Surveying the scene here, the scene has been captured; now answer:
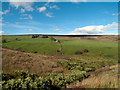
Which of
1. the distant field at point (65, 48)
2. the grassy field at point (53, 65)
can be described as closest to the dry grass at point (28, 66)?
the grassy field at point (53, 65)

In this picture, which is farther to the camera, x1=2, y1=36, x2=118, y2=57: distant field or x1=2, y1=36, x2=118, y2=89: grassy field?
x1=2, y1=36, x2=118, y2=57: distant field

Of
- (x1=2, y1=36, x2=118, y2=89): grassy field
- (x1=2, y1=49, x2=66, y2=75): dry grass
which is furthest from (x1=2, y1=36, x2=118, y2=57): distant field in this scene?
(x1=2, y1=49, x2=66, y2=75): dry grass

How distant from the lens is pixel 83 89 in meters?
5.57

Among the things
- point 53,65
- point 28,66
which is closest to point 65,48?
point 53,65

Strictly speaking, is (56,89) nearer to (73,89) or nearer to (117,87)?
(73,89)

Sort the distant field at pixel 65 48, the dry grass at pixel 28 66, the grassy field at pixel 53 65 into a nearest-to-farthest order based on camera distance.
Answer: the grassy field at pixel 53 65, the dry grass at pixel 28 66, the distant field at pixel 65 48

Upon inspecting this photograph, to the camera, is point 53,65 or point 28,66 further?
point 53,65

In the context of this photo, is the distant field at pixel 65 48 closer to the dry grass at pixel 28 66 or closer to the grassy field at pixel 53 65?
the grassy field at pixel 53 65

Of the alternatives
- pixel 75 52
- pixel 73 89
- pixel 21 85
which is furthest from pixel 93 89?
pixel 75 52

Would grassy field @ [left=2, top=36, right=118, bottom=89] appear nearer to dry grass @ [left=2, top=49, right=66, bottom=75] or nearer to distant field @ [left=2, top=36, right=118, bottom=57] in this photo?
dry grass @ [left=2, top=49, right=66, bottom=75]

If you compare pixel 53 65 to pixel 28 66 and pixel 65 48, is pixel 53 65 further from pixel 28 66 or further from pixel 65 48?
pixel 65 48

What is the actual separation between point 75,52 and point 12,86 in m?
48.4

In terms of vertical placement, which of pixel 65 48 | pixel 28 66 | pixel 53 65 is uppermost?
pixel 65 48

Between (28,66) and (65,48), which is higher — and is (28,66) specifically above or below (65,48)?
below
